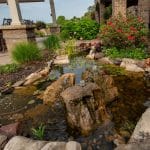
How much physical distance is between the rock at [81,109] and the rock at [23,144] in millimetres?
1101

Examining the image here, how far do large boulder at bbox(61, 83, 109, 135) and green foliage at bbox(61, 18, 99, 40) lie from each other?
444 inches

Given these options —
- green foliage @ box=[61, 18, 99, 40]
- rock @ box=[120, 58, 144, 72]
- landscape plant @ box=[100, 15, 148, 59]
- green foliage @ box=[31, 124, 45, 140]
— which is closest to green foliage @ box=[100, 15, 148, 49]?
landscape plant @ box=[100, 15, 148, 59]

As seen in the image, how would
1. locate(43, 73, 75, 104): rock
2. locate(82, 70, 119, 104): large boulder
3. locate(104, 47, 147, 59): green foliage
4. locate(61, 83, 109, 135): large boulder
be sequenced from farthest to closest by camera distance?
locate(104, 47, 147, 59): green foliage
locate(43, 73, 75, 104): rock
locate(82, 70, 119, 104): large boulder
locate(61, 83, 109, 135): large boulder

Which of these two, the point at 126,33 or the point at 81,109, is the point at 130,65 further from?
the point at 81,109

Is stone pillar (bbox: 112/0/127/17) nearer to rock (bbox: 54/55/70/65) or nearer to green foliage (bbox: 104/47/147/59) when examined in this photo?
green foliage (bbox: 104/47/147/59)

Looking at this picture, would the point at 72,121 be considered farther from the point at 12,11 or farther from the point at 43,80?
the point at 12,11

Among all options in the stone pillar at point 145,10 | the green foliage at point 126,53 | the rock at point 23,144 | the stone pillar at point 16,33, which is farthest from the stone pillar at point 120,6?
the rock at point 23,144

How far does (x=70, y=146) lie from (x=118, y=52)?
22.2 ft

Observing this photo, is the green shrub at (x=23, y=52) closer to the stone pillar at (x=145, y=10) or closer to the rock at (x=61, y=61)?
the rock at (x=61, y=61)

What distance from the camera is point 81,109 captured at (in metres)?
4.03

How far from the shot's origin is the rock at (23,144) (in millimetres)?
2928

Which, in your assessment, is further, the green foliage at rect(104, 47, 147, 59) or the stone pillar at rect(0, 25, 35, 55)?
the stone pillar at rect(0, 25, 35, 55)

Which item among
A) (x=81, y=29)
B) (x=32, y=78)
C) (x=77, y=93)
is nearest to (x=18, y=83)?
(x=32, y=78)

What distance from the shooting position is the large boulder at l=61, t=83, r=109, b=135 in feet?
13.0
